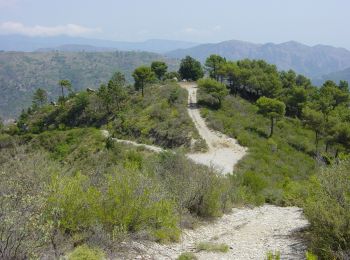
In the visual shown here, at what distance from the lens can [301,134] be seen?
50594 millimetres

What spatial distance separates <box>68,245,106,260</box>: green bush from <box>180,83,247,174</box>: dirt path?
2388 centimetres

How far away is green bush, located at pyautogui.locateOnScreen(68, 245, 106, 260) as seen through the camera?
7.88 m

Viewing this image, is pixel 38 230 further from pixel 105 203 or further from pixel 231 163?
pixel 231 163

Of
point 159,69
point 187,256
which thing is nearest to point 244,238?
point 187,256

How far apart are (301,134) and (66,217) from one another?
1786 inches

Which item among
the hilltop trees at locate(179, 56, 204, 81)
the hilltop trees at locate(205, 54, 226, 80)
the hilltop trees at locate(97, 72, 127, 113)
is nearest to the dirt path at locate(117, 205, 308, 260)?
the hilltop trees at locate(97, 72, 127, 113)

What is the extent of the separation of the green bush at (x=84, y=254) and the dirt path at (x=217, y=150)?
2388cm

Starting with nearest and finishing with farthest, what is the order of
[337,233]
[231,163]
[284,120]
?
[337,233] → [231,163] → [284,120]

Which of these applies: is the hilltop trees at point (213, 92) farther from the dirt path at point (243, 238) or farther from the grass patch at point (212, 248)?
the grass patch at point (212, 248)

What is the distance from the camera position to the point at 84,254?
8031mm

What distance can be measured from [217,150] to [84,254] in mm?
31623

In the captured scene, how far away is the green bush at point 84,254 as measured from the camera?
7.88 meters

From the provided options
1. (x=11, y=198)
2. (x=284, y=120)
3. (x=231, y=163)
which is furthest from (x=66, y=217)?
(x=284, y=120)

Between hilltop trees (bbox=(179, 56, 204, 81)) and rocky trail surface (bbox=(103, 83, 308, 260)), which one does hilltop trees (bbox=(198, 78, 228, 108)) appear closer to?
hilltop trees (bbox=(179, 56, 204, 81))
